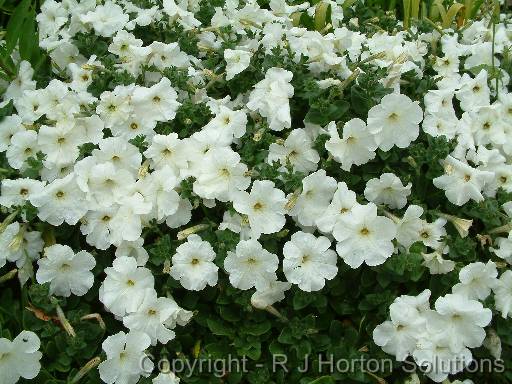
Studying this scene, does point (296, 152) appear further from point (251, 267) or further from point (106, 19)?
point (106, 19)

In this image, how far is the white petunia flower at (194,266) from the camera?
2215mm

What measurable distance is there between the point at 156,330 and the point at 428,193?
1.11m

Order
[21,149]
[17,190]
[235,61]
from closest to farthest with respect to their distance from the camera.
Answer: [17,190], [21,149], [235,61]

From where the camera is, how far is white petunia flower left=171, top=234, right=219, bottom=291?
7.27 ft

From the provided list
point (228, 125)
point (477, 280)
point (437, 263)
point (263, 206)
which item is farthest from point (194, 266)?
point (477, 280)

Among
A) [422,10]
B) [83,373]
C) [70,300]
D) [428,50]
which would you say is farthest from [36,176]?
[422,10]

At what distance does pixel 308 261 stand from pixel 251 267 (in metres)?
0.19

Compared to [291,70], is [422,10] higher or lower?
lower

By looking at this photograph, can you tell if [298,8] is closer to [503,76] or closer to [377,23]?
[377,23]

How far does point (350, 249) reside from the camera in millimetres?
2213

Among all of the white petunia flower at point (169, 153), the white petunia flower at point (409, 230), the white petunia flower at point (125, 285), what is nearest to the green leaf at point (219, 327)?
the white petunia flower at point (125, 285)

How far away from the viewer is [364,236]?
7.29ft

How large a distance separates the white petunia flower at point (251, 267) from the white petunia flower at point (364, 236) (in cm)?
23

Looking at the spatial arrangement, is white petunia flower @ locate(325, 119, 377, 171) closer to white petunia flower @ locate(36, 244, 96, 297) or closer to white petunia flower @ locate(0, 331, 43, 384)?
white petunia flower @ locate(36, 244, 96, 297)
